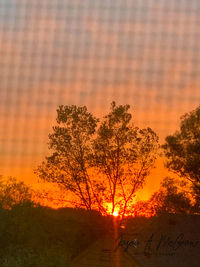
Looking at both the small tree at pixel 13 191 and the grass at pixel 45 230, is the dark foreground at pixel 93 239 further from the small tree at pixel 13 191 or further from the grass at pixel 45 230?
the small tree at pixel 13 191

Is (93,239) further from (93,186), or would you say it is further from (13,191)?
(13,191)

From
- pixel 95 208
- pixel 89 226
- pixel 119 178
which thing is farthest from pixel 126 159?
pixel 89 226

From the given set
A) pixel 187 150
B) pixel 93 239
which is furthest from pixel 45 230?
pixel 187 150

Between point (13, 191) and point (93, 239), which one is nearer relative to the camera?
point (93, 239)

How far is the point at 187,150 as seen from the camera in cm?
4956

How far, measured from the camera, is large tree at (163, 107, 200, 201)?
49.1 metres

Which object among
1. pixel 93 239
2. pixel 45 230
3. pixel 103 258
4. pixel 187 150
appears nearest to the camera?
pixel 103 258

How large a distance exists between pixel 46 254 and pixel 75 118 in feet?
50.4

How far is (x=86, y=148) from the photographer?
151 ft

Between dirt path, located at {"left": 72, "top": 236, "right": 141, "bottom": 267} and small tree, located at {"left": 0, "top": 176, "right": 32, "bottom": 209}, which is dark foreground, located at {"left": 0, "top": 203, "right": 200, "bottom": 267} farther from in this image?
small tree, located at {"left": 0, "top": 176, "right": 32, "bottom": 209}

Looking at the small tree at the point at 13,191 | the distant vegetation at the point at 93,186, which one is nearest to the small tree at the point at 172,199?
the distant vegetation at the point at 93,186

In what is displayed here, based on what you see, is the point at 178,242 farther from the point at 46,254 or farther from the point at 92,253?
the point at 46,254

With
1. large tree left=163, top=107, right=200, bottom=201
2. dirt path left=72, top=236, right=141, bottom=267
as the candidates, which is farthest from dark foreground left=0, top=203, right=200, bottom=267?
large tree left=163, top=107, right=200, bottom=201

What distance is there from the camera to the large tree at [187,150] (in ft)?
161
